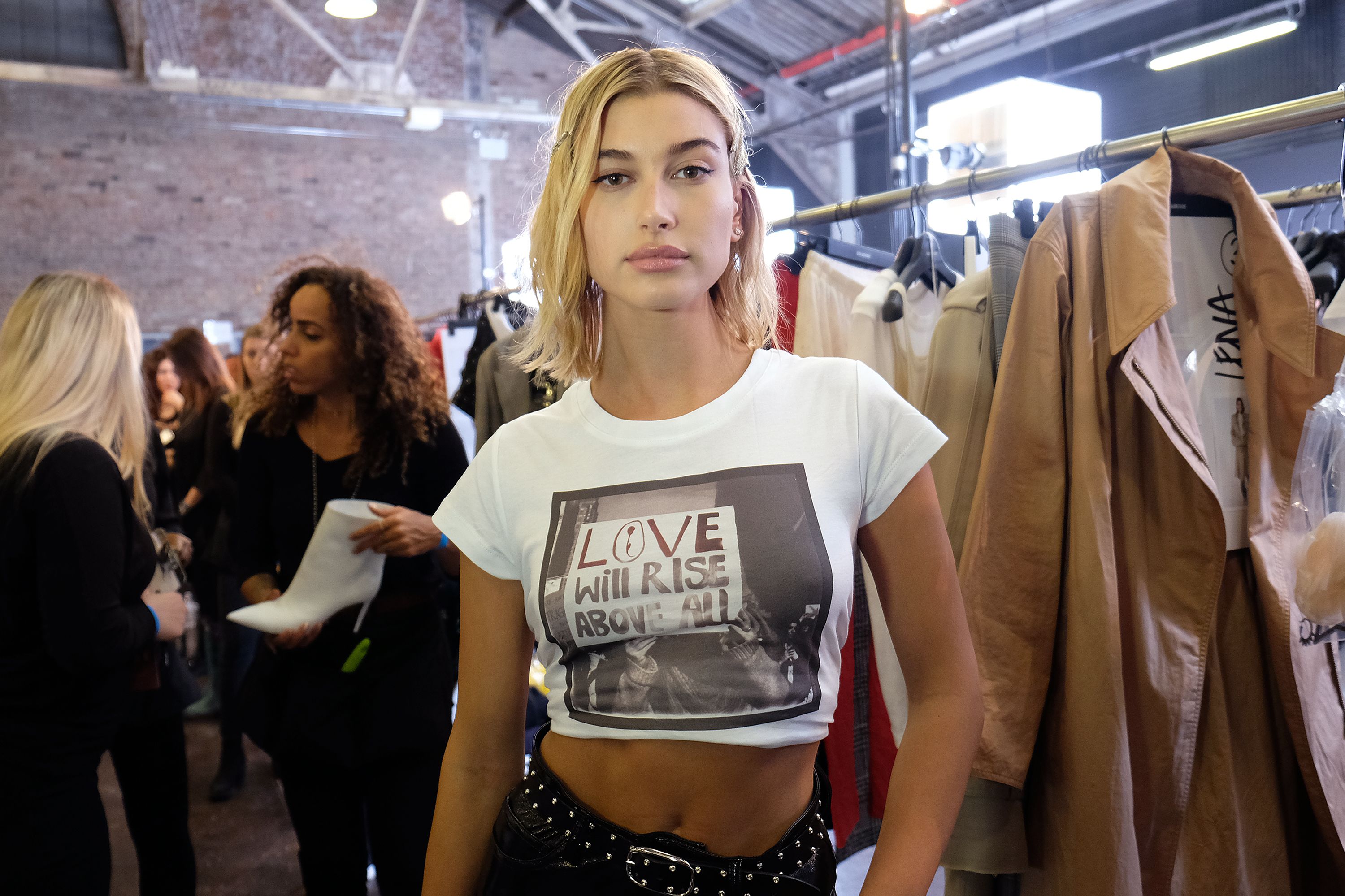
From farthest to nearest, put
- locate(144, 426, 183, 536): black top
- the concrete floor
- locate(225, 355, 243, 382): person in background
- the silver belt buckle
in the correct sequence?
locate(225, 355, 243, 382): person in background → the concrete floor → locate(144, 426, 183, 536): black top → the silver belt buckle

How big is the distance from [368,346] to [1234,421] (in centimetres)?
175

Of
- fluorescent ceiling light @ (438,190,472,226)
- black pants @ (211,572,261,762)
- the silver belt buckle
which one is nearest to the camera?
the silver belt buckle

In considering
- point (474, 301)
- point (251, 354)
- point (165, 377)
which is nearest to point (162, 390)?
point (165, 377)

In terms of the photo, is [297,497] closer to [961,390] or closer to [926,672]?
[961,390]

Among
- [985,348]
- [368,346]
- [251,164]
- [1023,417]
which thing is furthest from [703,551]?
[251,164]

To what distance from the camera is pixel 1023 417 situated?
1.36 metres

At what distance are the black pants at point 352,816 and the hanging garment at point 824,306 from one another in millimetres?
1204

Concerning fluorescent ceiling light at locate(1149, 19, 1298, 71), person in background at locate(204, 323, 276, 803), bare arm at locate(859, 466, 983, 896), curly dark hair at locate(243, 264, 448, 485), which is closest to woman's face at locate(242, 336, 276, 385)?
person in background at locate(204, 323, 276, 803)

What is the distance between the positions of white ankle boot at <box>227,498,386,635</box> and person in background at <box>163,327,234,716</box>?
7.16 ft

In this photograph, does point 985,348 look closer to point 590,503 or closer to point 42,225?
point 590,503

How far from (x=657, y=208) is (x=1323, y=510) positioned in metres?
0.90

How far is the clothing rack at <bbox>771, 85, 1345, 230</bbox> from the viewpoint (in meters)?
1.30

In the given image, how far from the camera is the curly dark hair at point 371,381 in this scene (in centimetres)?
212

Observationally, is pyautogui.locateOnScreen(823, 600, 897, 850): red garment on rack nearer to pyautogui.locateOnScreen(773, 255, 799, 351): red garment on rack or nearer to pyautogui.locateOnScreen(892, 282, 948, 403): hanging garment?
pyautogui.locateOnScreen(892, 282, 948, 403): hanging garment
